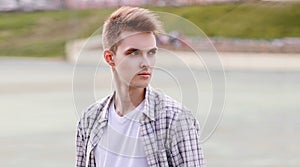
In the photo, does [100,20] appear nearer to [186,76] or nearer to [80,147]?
[80,147]

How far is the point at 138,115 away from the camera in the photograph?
2.07 meters

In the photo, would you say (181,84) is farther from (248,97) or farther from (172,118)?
(248,97)

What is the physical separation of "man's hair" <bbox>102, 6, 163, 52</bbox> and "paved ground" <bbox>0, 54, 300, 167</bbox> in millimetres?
134

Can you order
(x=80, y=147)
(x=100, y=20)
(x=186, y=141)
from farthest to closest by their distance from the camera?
1. (x=100, y=20)
2. (x=80, y=147)
3. (x=186, y=141)

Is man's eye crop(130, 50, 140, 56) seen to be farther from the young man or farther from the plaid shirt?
the plaid shirt

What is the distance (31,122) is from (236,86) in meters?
8.19

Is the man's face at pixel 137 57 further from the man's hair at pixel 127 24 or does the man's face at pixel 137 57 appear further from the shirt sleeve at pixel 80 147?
the shirt sleeve at pixel 80 147

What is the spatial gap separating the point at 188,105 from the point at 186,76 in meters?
0.08

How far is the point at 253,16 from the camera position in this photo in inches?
1409

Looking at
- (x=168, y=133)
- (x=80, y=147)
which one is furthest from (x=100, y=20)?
(x=168, y=133)

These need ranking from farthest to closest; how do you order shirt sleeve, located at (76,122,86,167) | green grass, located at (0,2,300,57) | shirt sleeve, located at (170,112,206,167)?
1. green grass, located at (0,2,300,57)
2. shirt sleeve, located at (76,122,86,167)
3. shirt sleeve, located at (170,112,206,167)

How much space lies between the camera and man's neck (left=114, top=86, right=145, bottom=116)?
2078 mm

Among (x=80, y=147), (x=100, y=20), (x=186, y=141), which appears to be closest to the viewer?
(x=186, y=141)

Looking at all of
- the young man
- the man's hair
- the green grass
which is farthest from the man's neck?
the green grass
